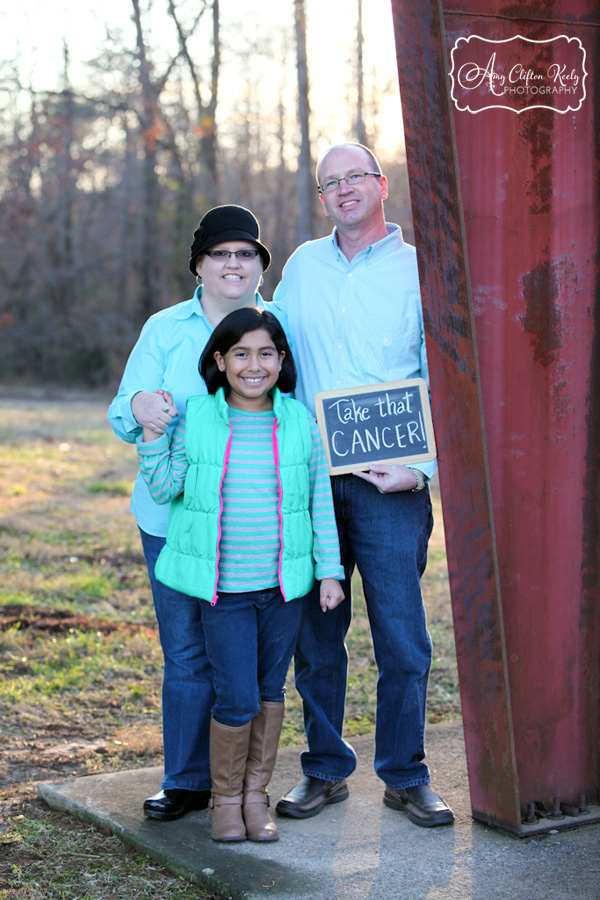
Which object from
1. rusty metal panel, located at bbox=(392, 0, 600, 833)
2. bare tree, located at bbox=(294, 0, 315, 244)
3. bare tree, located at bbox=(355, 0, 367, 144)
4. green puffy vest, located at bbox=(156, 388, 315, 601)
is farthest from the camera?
bare tree, located at bbox=(355, 0, 367, 144)

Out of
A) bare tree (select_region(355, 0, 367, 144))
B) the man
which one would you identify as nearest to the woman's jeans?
the man

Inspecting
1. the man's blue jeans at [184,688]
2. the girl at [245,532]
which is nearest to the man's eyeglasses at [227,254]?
the girl at [245,532]

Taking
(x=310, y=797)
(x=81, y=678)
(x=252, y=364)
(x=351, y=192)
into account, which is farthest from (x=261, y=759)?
(x=81, y=678)

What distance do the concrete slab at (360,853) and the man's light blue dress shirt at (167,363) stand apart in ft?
3.33

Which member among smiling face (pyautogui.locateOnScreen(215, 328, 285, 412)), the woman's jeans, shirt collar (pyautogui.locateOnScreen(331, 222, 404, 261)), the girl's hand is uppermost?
shirt collar (pyautogui.locateOnScreen(331, 222, 404, 261))

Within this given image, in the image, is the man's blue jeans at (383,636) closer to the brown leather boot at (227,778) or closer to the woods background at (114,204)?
the brown leather boot at (227,778)

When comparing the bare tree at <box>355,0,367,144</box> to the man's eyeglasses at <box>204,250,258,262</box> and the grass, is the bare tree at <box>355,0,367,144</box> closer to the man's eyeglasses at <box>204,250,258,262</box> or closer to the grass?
the grass

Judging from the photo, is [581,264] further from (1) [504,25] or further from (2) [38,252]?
(2) [38,252]

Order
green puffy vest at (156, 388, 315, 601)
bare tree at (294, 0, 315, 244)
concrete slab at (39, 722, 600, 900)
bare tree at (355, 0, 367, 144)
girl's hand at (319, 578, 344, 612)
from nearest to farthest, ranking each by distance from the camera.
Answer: concrete slab at (39, 722, 600, 900)
green puffy vest at (156, 388, 315, 601)
girl's hand at (319, 578, 344, 612)
bare tree at (294, 0, 315, 244)
bare tree at (355, 0, 367, 144)

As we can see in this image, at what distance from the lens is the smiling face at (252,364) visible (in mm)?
3059

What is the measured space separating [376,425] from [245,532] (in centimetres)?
58

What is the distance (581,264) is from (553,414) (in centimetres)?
49

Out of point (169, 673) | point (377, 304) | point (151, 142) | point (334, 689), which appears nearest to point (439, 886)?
point (334, 689)

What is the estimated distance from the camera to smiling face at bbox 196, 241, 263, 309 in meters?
3.24
